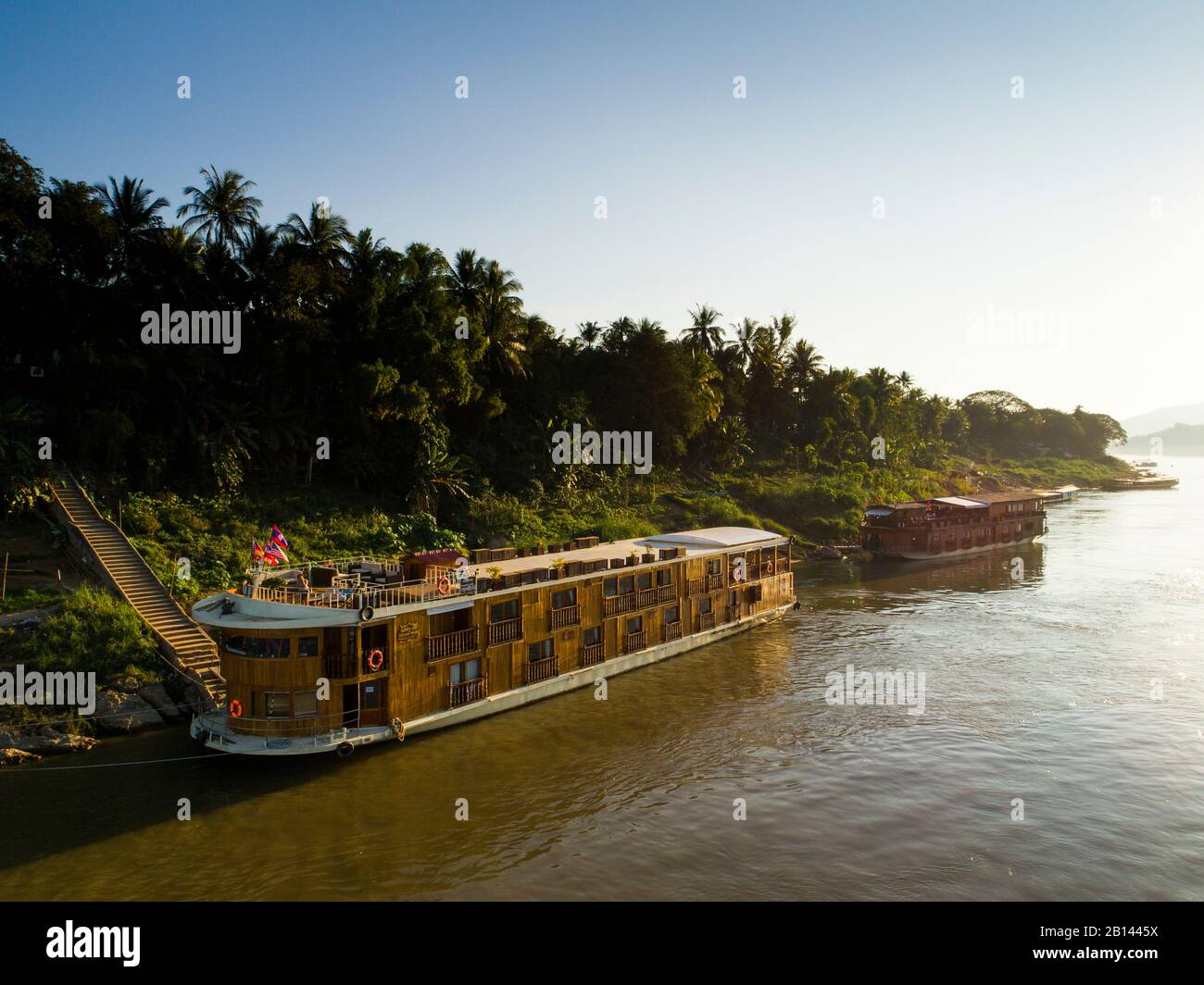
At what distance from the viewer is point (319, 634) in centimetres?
2420

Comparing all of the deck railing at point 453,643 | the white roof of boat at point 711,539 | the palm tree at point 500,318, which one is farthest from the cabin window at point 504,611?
the palm tree at point 500,318

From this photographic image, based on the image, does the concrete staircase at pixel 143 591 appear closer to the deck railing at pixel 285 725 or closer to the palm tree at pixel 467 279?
the deck railing at pixel 285 725

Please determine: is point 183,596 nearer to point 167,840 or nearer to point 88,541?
point 88,541

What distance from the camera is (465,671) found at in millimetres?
28172

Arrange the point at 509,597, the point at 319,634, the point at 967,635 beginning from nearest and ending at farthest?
the point at 319,634, the point at 509,597, the point at 967,635

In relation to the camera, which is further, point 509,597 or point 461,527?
point 461,527

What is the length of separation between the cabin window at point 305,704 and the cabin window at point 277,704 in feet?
0.84

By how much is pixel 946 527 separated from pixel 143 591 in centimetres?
6624

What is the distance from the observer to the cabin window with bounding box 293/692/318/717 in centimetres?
2427

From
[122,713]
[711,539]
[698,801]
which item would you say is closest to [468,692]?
[698,801]

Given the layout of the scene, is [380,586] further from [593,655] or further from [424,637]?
[593,655]

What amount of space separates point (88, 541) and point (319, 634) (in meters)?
17.9

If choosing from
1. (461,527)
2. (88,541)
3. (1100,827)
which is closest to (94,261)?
(88,541)

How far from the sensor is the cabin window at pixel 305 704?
2427cm
